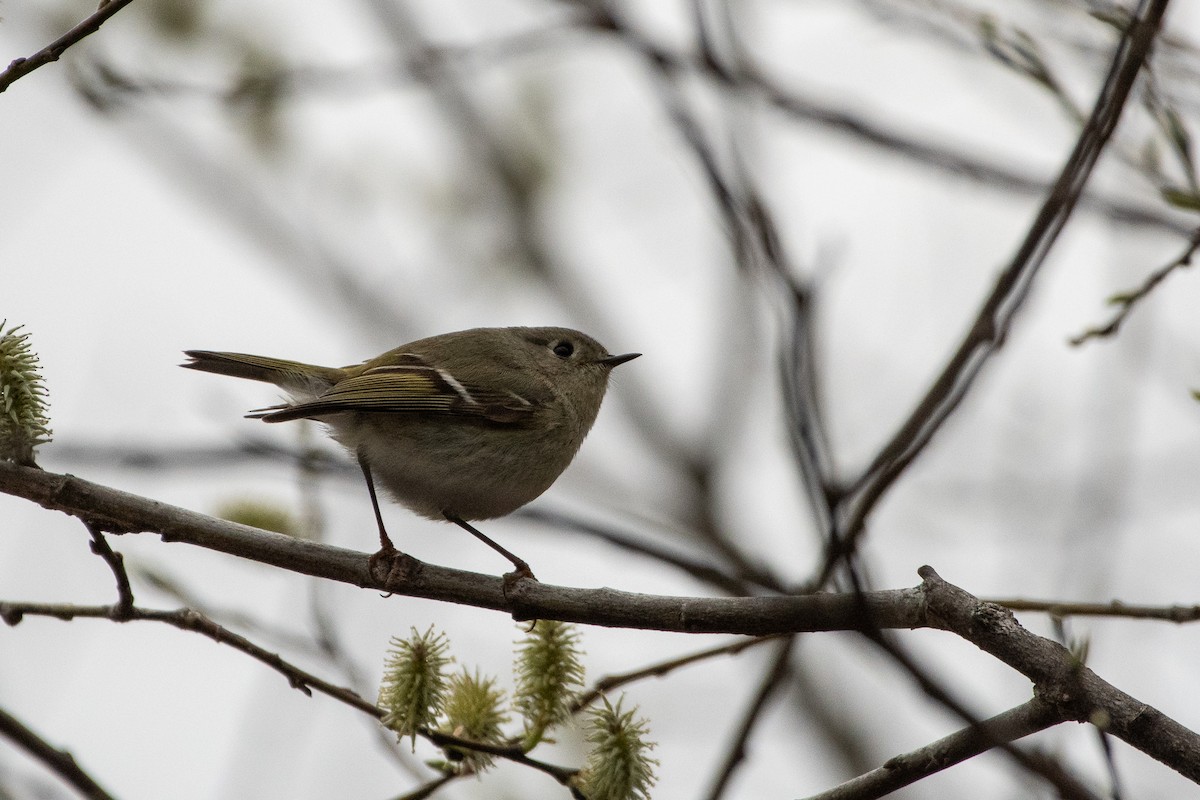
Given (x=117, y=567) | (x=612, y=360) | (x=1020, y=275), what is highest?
(x=612, y=360)

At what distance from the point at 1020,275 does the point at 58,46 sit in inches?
55.3

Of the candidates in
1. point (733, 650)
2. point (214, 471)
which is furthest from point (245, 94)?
point (733, 650)

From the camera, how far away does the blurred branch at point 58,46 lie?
1688mm

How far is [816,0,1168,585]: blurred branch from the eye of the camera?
139 cm

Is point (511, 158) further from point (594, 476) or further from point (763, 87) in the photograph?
point (763, 87)

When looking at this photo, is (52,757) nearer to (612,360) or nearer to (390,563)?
(390,563)

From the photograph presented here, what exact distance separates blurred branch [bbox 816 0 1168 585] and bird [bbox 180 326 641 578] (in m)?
1.74

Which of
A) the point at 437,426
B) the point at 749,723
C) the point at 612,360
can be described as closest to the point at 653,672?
the point at 749,723

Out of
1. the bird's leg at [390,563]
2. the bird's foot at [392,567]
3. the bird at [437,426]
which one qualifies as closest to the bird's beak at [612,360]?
the bird at [437,426]

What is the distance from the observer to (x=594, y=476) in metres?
7.24

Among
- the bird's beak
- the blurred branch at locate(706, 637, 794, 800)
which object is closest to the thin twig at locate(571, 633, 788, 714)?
the blurred branch at locate(706, 637, 794, 800)

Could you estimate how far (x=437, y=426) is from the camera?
334 centimetres

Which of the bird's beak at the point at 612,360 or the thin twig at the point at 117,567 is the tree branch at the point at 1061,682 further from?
the bird's beak at the point at 612,360

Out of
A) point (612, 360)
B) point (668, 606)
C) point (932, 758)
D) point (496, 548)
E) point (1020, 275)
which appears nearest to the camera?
point (1020, 275)
